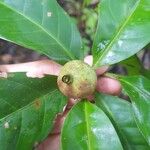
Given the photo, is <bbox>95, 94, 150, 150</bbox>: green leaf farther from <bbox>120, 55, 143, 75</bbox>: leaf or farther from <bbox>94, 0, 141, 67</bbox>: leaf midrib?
<bbox>120, 55, 143, 75</bbox>: leaf

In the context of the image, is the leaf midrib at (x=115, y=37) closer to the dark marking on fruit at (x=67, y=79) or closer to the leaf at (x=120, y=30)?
the leaf at (x=120, y=30)

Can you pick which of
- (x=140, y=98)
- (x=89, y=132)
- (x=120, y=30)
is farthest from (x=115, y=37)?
(x=89, y=132)

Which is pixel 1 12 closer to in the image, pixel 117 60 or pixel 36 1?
pixel 36 1

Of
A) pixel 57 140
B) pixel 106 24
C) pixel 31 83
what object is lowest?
pixel 57 140

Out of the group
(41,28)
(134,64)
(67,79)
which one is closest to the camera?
(67,79)

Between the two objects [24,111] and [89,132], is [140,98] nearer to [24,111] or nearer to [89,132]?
[89,132]

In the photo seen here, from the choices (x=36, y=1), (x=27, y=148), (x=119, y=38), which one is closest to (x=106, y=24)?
(x=119, y=38)

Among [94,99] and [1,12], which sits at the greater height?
[1,12]
